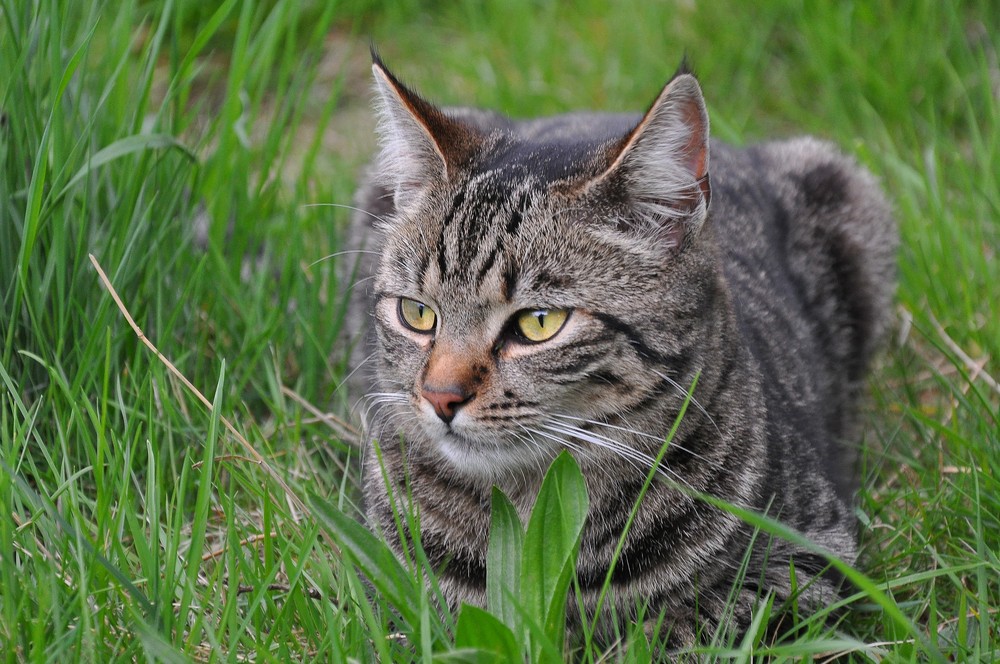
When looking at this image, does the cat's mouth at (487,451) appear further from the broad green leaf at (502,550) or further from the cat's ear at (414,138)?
the cat's ear at (414,138)

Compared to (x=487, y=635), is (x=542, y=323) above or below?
above

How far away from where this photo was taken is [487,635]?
75.9 inches

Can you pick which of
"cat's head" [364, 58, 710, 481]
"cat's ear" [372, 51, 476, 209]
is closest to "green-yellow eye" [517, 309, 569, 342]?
"cat's head" [364, 58, 710, 481]

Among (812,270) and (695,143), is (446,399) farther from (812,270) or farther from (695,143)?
(812,270)

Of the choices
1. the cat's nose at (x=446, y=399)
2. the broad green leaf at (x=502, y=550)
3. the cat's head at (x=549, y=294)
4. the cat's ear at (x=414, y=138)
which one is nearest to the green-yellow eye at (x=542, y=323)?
the cat's head at (x=549, y=294)

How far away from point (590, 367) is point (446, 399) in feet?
1.02

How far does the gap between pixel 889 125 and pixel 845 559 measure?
2.70m

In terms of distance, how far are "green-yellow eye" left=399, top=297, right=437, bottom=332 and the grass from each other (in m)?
0.45

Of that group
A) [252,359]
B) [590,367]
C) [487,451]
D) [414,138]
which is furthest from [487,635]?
[252,359]

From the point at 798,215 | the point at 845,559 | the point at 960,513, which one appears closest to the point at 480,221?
the point at 845,559

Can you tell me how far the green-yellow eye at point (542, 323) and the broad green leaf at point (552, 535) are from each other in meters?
0.28

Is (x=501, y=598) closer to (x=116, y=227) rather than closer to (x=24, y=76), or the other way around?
(x=116, y=227)

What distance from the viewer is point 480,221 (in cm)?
234

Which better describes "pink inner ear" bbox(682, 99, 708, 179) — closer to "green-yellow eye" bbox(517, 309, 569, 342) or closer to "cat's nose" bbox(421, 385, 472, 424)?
"green-yellow eye" bbox(517, 309, 569, 342)
